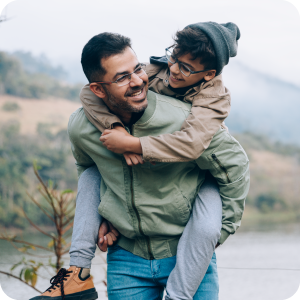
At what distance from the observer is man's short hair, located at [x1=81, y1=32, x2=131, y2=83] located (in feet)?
4.56

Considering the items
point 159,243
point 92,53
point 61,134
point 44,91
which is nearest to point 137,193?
point 159,243

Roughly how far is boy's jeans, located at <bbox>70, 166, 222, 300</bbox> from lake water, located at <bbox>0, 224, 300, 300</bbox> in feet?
4.00

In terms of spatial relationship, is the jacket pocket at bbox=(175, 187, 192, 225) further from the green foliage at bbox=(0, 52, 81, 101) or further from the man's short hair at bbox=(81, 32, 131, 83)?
the green foliage at bbox=(0, 52, 81, 101)

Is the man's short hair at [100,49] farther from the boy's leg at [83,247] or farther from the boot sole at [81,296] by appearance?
the boot sole at [81,296]

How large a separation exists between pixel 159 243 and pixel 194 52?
2.57 ft

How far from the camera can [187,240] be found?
4.51 ft

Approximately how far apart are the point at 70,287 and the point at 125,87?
29.9 inches

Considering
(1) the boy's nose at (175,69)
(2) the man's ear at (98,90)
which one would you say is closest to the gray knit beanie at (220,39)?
(1) the boy's nose at (175,69)

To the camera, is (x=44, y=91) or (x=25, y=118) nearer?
(x=25, y=118)

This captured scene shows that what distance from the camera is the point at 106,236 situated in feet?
4.87

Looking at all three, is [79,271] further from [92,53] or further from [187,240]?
[92,53]

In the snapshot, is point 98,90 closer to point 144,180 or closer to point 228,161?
point 144,180

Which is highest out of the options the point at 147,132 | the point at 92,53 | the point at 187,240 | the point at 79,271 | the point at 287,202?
the point at 92,53

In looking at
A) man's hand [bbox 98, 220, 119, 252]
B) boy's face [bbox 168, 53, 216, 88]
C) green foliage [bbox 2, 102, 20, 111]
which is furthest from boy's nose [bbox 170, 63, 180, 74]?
green foliage [bbox 2, 102, 20, 111]
